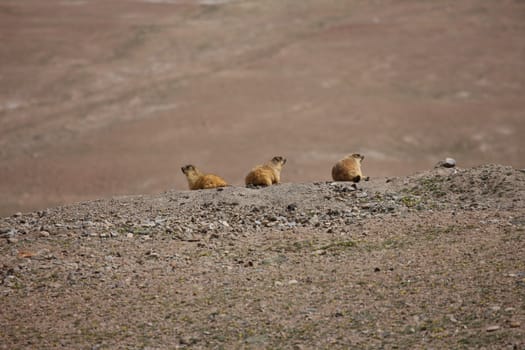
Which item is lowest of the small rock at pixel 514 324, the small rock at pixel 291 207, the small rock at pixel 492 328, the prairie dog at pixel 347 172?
the small rock at pixel 492 328

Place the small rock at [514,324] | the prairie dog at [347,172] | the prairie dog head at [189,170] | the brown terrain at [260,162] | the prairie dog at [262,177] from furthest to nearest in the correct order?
1. the prairie dog head at [189,170]
2. the prairie dog at [347,172]
3. the prairie dog at [262,177]
4. the brown terrain at [260,162]
5. the small rock at [514,324]

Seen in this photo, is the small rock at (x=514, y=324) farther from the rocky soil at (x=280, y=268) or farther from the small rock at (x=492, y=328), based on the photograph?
the small rock at (x=492, y=328)

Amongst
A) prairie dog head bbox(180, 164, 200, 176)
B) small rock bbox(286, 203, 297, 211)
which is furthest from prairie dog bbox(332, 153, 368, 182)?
prairie dog head bbox(180, 164, 200, 176)

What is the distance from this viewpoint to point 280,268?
8469 millimetres

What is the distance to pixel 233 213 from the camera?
10.4 m

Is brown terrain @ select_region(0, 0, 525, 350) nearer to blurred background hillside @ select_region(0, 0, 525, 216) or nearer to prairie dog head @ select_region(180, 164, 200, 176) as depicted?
blurred background hillside @ select_region(0, 0, 525, 216)

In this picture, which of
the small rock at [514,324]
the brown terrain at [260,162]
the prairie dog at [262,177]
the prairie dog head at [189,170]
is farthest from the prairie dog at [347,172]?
the small rock at [514,324]

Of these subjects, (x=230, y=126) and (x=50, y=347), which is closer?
(x=50, y=347)

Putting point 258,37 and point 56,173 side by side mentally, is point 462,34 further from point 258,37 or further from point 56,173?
point 56,173

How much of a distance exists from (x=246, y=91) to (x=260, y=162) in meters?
9.26

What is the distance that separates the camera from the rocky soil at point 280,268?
6.93 metres

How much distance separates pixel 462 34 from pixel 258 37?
13113 mm

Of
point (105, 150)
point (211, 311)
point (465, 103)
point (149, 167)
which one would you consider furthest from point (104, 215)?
point (465, 103)

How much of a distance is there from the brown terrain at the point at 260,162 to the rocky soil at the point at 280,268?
3cm
